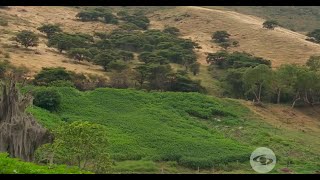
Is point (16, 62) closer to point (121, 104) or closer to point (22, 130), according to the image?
point (121, 104)

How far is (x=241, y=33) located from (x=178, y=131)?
150 ft

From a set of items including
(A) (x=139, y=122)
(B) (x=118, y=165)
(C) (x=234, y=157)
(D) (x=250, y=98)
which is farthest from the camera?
(D) (x=250, y=98)

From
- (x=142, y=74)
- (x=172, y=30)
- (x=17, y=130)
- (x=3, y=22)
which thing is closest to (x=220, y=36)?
(x=172, y=30)

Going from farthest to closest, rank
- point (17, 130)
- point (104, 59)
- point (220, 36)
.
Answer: point (220, 36)
point (104, 59)
point (17, 130)

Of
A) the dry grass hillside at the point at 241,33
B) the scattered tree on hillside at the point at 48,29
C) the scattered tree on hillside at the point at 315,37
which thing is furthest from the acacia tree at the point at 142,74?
the scattered tree on hillside at the point at 315,37

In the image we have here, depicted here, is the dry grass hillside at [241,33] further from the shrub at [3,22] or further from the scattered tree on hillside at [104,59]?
the shrub at [3,22]

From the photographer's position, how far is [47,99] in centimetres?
4112

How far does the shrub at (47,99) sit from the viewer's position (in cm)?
4125

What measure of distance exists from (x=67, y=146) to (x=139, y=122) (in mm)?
17055

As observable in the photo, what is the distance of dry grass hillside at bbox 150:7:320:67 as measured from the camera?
71.4 m

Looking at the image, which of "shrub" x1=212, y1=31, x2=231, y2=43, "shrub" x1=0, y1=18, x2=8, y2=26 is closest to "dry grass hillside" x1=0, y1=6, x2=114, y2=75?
"shrub" x1=0, y1=18, x2=8, y2=26

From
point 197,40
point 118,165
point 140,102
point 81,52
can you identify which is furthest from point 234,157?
point 197,40

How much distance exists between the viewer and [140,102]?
46.4m

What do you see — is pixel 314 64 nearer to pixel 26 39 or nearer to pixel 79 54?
pixel 79 54
